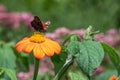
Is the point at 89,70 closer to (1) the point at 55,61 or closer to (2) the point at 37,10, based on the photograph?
(1) the point at 55,61

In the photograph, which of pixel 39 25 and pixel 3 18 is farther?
pixel 3 18

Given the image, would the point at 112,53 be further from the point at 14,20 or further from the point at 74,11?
the point at 74,11

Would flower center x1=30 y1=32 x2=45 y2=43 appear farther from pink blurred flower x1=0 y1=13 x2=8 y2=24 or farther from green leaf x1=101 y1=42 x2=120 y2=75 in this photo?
pink blurred flower x1=0 y1=13 x2=8 y2=24

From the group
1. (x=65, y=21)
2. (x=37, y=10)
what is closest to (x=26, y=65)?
(x=65, y=21)

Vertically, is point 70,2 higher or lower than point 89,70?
higher

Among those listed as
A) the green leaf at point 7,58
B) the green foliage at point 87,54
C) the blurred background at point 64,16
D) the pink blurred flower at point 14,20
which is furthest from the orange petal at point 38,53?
the pink blurred flower at point 14,20

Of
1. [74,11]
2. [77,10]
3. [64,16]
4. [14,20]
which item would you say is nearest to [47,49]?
[14,20]
